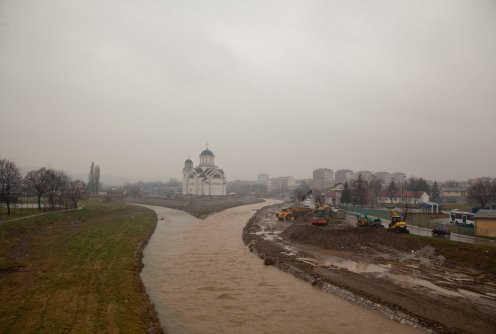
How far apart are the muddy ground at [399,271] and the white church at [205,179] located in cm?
6156

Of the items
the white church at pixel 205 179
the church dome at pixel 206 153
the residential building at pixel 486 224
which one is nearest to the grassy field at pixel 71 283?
the residential building at pixel 486 224

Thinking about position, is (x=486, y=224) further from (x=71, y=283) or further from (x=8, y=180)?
(x=8, y=180)

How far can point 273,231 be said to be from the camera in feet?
103

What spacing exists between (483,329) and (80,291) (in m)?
14.0

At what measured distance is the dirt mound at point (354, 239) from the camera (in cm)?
2191

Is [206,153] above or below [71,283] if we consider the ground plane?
above

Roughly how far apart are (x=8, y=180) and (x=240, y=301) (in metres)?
32.7

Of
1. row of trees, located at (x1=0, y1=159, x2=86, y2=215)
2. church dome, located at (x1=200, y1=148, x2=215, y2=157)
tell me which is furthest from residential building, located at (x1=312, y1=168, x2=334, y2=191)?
row of trees, located at (x1=0, y1=159, x2=86, y2=215)

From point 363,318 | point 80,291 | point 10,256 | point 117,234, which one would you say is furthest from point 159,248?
point 363,318

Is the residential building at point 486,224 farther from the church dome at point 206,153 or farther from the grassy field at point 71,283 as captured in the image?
the church dome at point 206,153

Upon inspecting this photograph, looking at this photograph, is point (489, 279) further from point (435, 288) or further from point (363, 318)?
point (363, 318)

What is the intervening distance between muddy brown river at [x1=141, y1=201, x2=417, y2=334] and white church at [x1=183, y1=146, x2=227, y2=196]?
66.6m

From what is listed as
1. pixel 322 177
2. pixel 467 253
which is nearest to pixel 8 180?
pixel 467 253

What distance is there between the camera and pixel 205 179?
287 feet
